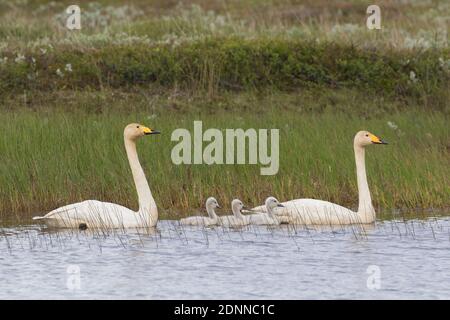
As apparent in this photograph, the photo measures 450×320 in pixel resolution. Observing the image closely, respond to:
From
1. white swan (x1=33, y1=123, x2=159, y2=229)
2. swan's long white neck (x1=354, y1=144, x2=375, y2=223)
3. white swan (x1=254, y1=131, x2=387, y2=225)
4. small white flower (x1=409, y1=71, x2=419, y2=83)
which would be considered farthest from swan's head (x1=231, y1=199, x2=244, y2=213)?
small white flower (x1=409, y1=71, x2=419, y2=83)

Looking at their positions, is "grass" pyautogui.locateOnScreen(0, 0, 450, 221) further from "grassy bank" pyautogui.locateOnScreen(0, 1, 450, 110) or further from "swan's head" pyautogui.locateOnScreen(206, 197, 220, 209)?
"swan's head" pyautogui.locateOnScreen(206, 197, 220, 209)

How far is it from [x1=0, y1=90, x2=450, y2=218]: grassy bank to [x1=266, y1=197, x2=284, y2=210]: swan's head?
1.22 metres

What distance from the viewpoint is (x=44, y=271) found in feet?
41.0

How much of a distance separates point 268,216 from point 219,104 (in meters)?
6.85

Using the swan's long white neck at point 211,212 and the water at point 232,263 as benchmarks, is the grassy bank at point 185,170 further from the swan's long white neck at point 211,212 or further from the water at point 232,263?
the water at point 232,263

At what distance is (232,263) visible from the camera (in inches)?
506

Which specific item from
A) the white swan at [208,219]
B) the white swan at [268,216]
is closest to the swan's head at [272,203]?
the white swan at [268,216]

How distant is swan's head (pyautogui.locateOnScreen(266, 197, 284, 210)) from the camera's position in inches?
582

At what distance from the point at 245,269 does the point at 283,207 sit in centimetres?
242

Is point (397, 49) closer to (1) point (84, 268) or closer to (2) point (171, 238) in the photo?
(2) point (171, 238)

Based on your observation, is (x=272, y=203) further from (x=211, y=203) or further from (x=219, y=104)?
(x=219, y=104)

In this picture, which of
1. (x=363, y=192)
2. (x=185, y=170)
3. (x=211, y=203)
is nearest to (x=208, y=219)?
(x=211, y=203)

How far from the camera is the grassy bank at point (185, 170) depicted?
15.9m
